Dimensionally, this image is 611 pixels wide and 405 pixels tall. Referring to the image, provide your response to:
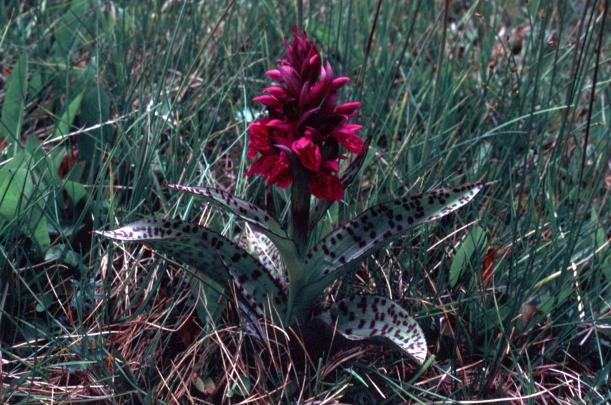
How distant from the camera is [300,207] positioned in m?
1.36

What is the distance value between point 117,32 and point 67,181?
64cm

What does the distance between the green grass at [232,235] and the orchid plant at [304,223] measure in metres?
0.07

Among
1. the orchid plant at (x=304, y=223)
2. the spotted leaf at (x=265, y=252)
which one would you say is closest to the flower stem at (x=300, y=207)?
the orchid plant at (x=304, y=223)

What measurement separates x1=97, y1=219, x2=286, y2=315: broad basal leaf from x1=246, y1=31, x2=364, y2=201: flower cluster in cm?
14

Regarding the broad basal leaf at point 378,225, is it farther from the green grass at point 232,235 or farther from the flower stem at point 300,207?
the green grass at point 232,235

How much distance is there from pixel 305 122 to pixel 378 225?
232 millimetres

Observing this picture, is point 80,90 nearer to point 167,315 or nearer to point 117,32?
point 117,32

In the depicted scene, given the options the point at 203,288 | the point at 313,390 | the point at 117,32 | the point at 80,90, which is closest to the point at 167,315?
the point at 203,288

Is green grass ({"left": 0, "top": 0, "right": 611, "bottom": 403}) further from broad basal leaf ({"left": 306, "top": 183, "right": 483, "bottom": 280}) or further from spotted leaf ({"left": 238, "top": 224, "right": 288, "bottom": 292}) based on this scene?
broad basal leaf ({"left": 306, "top": 183, "right": 483, "bottom": 280})

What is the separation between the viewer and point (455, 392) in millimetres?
1417

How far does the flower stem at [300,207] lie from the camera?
133cm

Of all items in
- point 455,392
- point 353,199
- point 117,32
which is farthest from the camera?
point 117,32


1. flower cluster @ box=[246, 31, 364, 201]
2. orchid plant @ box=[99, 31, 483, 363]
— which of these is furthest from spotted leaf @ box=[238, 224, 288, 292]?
flower cluster @ box=[246, 31, 364, 201]

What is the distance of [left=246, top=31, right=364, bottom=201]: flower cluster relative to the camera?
1.26 m
